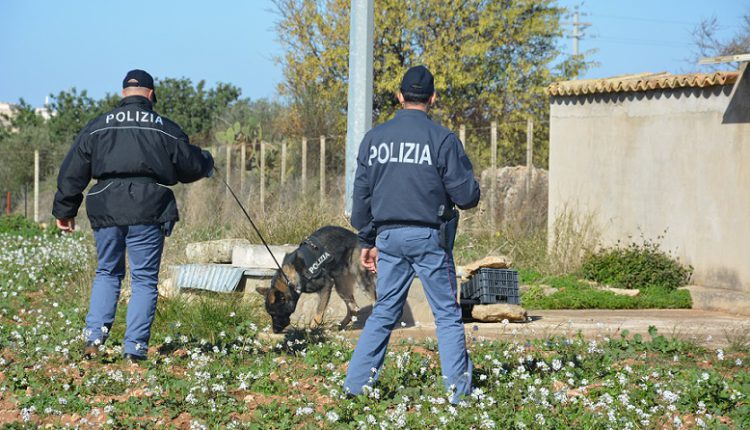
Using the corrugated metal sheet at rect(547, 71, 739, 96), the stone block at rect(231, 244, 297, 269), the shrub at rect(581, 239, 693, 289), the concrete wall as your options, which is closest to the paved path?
the shrub at rect(581, 239, 693, 289)

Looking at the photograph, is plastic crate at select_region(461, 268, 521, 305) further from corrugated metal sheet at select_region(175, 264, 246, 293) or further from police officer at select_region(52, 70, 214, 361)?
police officer at select_region(52, 70, 214, 361)

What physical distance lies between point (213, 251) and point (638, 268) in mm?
5361

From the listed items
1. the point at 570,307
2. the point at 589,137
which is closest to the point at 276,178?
the point at 589,137

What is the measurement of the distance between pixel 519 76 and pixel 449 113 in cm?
182

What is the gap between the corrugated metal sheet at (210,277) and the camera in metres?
9.70

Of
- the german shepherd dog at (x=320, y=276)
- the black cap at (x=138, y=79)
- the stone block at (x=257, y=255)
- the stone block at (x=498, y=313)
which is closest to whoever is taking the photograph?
the black cap at (x=138, y=79)

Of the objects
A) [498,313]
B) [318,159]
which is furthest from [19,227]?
[498,313]

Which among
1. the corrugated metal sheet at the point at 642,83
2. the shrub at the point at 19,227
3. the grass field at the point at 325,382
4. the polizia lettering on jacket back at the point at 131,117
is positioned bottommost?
the grass field at the point at 325,382

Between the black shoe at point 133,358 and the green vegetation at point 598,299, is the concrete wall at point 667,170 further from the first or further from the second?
the black shoe at point 133,358

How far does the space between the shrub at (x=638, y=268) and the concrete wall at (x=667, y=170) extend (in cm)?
18

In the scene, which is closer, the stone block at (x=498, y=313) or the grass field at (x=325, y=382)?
the grass field at (x=325, y=382)

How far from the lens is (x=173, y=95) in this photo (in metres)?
33.4

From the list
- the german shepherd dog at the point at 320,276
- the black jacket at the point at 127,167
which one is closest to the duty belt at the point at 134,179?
the black jacket at the point at 127,167

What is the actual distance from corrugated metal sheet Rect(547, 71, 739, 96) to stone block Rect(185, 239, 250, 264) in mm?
5597
